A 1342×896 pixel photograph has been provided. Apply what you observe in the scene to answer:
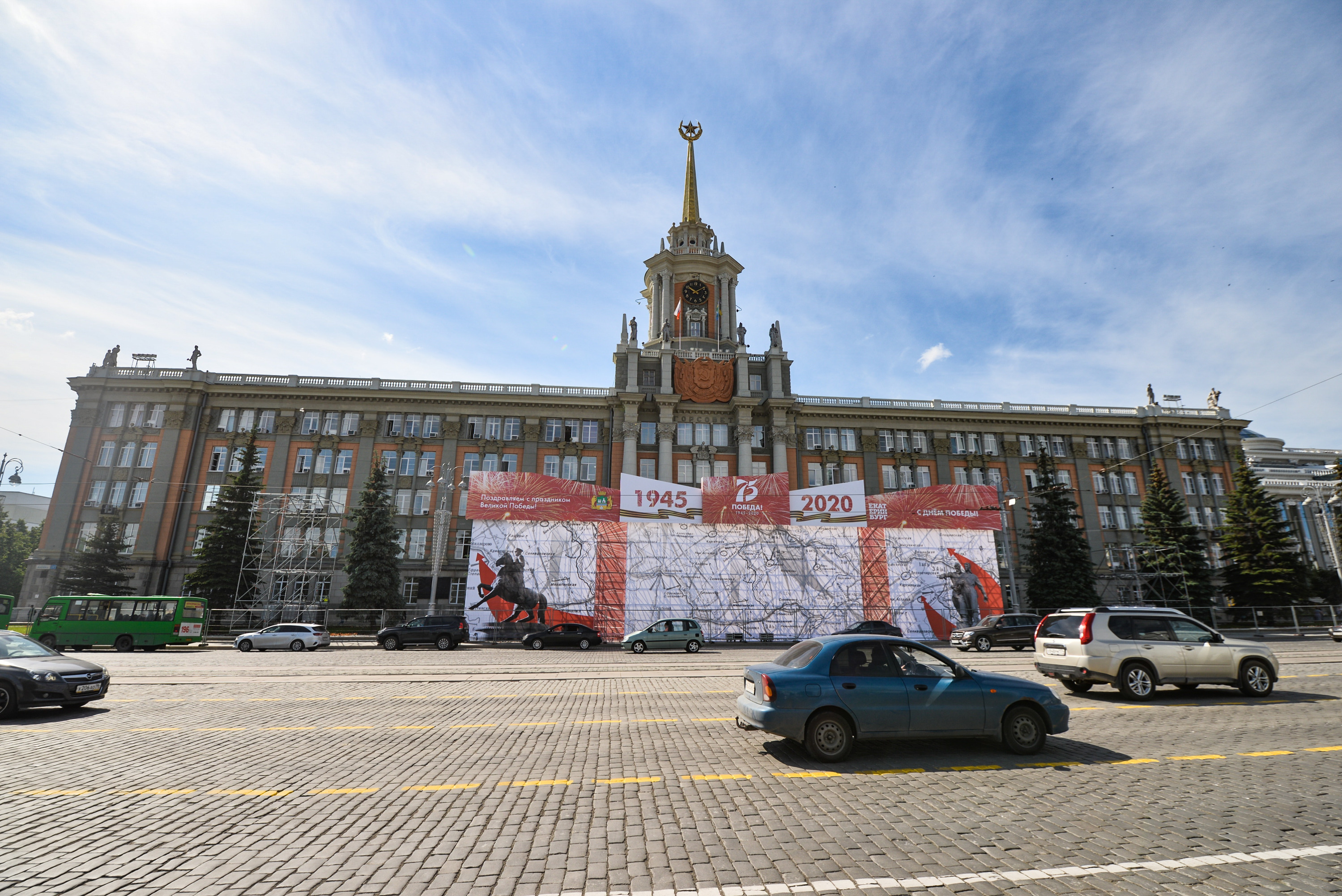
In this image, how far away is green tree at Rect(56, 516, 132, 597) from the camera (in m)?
42.0

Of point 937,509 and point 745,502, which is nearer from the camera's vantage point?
point 745,502

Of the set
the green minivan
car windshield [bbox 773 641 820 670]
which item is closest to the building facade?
the green minivan

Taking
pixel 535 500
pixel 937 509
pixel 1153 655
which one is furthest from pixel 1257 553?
pixel 535 500

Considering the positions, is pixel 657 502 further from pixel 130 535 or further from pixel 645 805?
pixel 130 535

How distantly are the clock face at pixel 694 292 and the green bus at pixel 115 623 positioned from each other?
50.5m

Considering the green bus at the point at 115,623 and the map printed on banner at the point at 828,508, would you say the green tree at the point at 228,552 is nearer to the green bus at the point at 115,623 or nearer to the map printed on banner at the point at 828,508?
the green bus at the point at 115,623

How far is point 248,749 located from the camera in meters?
8.05

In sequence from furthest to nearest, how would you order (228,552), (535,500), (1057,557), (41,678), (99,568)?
1. (1057,557)
2. (99,568)
3. (228,552)
4. (535,500)
5. (41,678)

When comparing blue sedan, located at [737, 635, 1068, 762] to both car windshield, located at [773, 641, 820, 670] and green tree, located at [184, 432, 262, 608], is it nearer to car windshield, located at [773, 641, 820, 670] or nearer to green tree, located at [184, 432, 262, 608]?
car windshield, located at [773, 641, 820, 670]

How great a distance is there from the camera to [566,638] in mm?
29453

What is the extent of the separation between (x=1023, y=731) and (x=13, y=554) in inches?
3934

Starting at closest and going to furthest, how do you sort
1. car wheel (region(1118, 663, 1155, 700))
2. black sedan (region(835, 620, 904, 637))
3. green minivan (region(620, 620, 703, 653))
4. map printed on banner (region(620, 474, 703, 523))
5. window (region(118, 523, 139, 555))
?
car wheel (region(1118, 663, 1155, 700)) < green minivan (region(620, 620, 703, 653)) < black sedan (region(835, 620, 904, 637)) < map printed on banner (region(620, 474, 703, 523)) < window (region(118, 523, 139, 555))

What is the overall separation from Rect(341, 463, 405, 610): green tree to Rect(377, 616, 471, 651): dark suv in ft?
31.9

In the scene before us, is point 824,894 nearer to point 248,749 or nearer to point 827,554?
point 248,749
